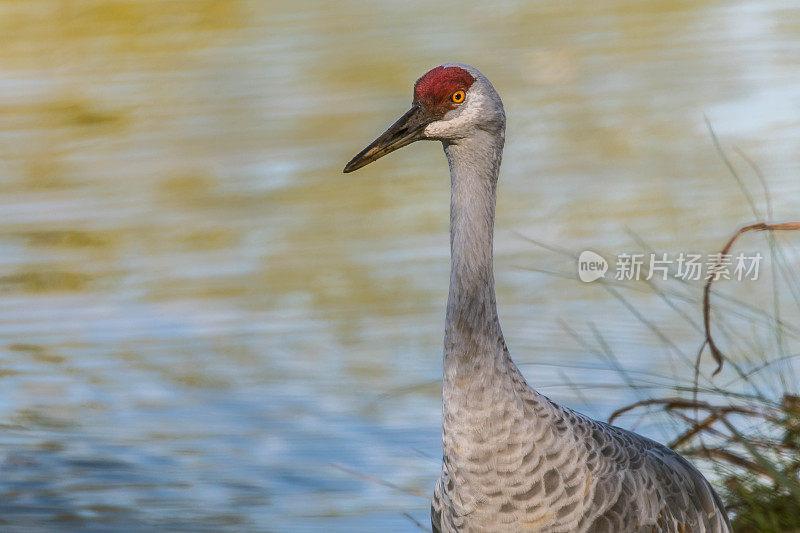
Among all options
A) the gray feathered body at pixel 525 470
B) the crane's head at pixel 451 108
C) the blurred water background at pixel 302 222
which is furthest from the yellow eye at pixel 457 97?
the blurred water background at pixel 302 222

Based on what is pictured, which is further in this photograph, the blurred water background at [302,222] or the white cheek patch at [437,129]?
the blurred water background at [302,222]

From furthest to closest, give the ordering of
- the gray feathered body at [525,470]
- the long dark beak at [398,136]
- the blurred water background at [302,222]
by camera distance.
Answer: the blurred water background at [302,222] < the long dark beak at [398,136] < the gray feathered body at [525,470]

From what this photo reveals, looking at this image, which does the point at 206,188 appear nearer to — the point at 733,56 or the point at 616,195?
the point at 616,195

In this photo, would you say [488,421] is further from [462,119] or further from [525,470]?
[462,119]

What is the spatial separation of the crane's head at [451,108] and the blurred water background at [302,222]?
1340 mm

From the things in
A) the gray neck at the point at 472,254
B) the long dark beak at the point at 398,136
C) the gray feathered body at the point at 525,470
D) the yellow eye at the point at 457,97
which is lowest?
the gray feathered body at the point at 525,470

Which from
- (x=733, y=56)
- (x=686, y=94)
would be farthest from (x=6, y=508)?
(x=733, y=56)

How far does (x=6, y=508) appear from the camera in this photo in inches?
206

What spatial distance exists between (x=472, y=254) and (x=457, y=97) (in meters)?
0.42

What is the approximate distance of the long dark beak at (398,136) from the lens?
3.61 meters

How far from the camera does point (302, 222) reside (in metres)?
7.30

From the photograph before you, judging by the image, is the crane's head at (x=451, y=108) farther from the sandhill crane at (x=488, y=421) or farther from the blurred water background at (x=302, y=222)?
the blurred water background at (x=302, y=222)

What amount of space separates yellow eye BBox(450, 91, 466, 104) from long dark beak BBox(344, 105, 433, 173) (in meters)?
0.08

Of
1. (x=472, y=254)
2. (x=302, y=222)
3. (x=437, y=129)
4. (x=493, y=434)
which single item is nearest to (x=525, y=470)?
(x=493, y=434)
